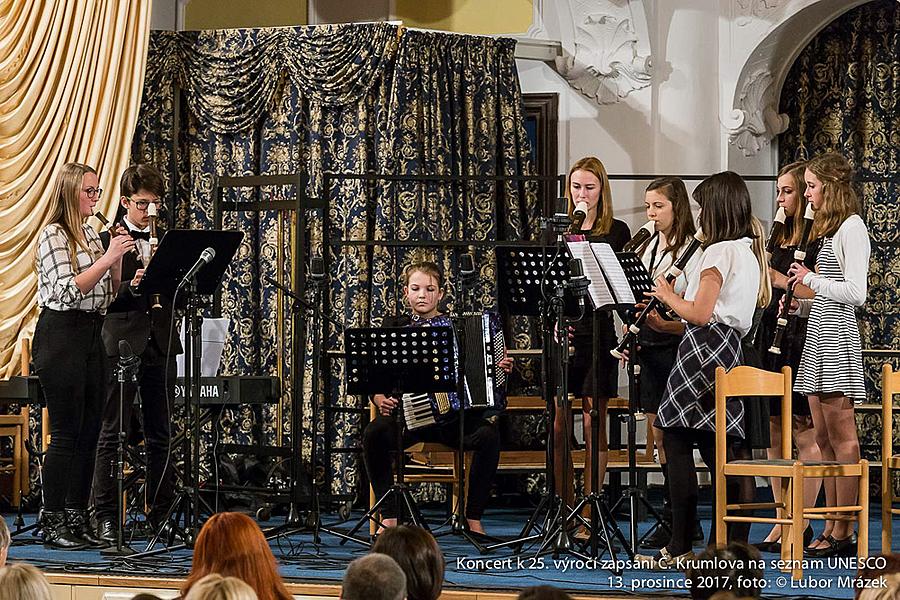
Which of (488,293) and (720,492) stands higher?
(488,293)

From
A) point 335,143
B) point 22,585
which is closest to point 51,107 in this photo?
point 335,143

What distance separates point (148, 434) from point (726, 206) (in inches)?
111

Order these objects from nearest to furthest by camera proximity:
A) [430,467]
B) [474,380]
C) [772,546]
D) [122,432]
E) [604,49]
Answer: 1. [122,432]
2. [772,546]
3. [474,380]
4. [430,467]
5. [604,49]

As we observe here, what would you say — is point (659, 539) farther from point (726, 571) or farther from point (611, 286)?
point (726, 571)

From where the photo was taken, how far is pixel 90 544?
589 centimetres

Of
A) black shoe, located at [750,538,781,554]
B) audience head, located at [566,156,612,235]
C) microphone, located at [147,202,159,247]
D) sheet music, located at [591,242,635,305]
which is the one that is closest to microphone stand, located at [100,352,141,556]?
microphone, located at [147,202,159,247]

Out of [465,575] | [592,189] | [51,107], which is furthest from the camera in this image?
[51,107]

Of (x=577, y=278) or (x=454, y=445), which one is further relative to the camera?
(x=454, y=445)

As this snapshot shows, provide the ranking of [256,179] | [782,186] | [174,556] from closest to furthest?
[174,556]
[782,186]
[256,179]

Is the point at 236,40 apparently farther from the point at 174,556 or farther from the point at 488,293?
the point at 174,556

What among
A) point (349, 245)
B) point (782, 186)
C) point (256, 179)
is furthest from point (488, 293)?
point (782, 186)

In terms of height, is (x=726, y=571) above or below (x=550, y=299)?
below

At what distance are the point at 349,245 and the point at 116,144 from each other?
150 cm

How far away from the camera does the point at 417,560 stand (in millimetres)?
3352
